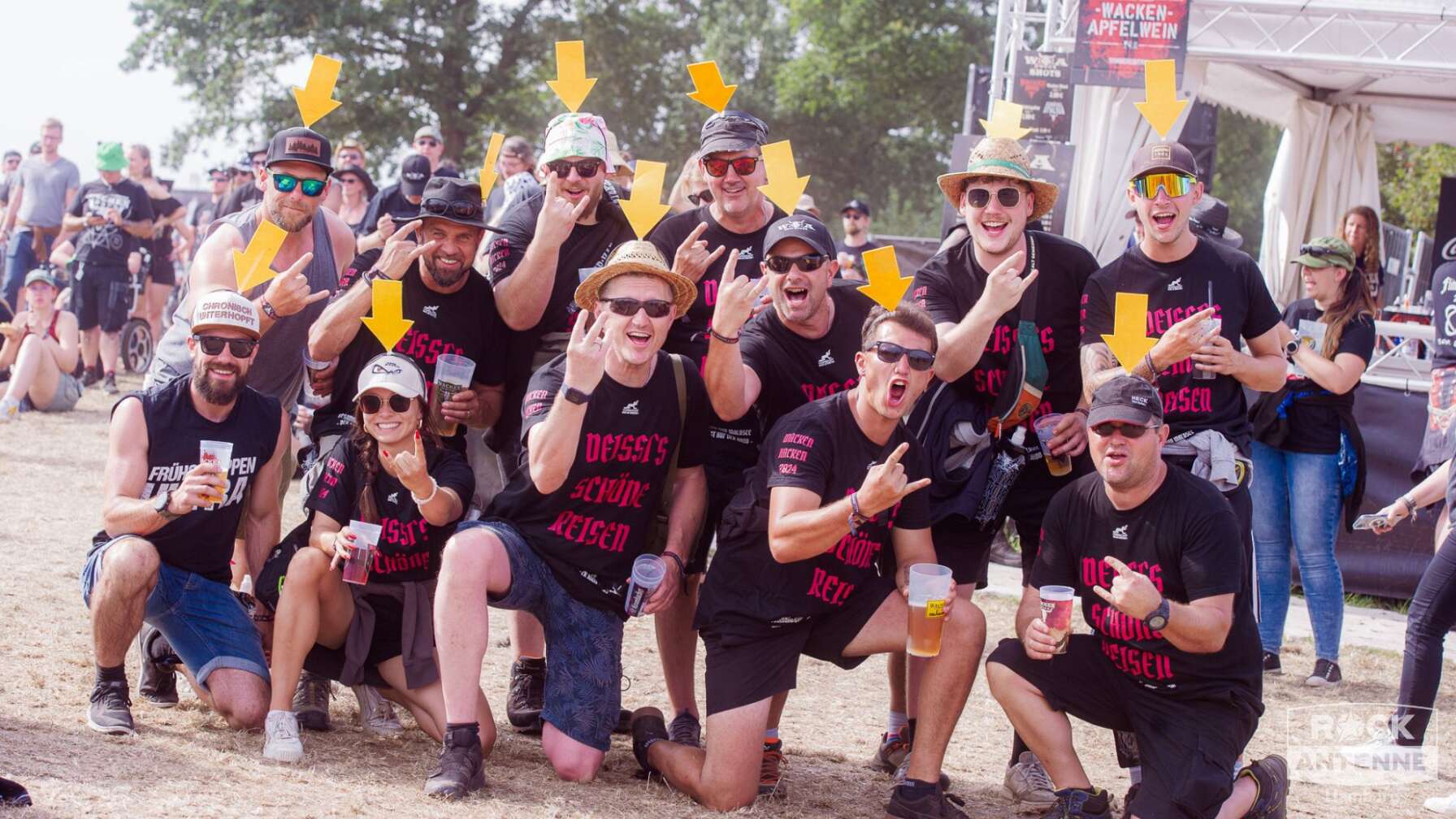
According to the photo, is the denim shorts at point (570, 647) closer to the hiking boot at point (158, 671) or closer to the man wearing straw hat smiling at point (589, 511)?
the man wearing straw hat smiling at point (589, 511)

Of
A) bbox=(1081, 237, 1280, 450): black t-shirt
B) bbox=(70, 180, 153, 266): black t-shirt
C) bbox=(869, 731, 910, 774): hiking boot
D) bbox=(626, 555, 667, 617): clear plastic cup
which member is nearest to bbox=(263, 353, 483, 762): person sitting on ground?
bbox=(626, 555, 667, 617): clear plastic cup

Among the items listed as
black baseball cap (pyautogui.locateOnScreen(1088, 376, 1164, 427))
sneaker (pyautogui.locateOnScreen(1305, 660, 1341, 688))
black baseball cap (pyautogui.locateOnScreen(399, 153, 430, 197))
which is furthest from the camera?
black baseball cap (pyautogui.locateOnScreen(399, 153, 430, 197))

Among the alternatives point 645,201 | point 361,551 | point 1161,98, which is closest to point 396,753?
point 361,551

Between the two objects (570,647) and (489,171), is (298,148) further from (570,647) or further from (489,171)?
(570,647)

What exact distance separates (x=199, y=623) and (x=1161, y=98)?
4005 millimetres

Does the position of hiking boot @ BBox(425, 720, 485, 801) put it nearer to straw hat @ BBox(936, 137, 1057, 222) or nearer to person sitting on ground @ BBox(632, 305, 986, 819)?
person sitting on ground @ BBox(632, 305, 986, 819)

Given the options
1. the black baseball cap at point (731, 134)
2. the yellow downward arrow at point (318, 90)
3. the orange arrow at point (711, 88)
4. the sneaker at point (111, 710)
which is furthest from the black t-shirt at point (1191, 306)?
the sneaker at point (111, 710)

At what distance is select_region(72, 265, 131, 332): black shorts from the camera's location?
511 inches

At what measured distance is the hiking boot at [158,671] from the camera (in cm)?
502

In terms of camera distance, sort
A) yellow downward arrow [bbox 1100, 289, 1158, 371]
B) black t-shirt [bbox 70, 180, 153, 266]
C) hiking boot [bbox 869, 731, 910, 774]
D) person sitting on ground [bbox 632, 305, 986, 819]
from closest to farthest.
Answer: person sitting on ground [bbox 632, 305, 986, 819]
yellow downward arrow [bbox 1100, 289, 1158, 371]
hiking boot [bbox 869, 731, 910, 774]
black t-shirt [bbox 70, 180, 153, 266]

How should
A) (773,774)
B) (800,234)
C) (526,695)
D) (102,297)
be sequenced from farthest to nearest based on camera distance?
(102,297)
(526,695)
(773,774)
(800,234)

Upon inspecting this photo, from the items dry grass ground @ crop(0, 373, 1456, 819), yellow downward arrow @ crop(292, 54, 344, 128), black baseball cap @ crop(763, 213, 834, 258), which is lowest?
dry grass ground @ crop(0, 373, 1456, 819)

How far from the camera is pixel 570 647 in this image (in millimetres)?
4781

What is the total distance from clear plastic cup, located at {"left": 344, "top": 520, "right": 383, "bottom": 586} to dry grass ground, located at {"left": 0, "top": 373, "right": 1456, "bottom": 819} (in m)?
0.59
